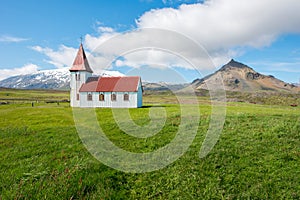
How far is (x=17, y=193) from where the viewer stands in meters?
7.09

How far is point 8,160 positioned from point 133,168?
5995 mm

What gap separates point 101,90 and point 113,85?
9.43 feet

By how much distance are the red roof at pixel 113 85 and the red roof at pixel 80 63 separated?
422 cm

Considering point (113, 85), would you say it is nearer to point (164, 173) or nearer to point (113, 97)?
point (113, 97)

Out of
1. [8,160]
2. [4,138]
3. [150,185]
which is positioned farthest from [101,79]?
[150,185]

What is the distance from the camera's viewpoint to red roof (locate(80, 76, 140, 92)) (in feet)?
155

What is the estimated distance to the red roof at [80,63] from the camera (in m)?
51.9

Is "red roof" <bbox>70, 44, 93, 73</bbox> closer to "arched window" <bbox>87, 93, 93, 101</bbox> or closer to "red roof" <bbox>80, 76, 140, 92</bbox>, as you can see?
"red roof" <bbox>80, 76, 140, 92</bbox>

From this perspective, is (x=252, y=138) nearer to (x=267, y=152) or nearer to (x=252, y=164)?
(x=267, y=152)

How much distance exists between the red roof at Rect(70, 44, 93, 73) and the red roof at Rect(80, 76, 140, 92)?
4.22 metres

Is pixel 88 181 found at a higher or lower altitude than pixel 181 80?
lower

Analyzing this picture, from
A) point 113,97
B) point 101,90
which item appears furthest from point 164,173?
point 101,90

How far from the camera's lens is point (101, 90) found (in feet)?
158

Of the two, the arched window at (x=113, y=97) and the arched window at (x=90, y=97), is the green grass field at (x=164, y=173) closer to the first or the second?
the arched window at (x=113, y=97)
